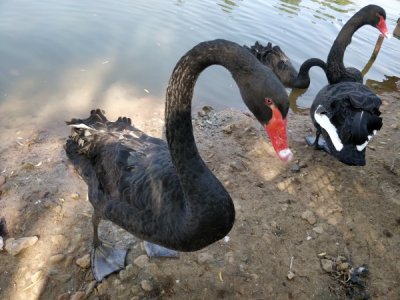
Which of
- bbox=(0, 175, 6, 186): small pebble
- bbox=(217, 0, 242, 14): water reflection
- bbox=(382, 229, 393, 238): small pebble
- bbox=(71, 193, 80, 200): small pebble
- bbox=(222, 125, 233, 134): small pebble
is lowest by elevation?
bbox=(0, 175, 6, 186): small pebble

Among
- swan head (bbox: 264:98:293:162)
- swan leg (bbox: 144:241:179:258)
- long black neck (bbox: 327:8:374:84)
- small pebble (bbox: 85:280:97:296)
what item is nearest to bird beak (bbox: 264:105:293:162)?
swan head (bbox: 264:98:293:162)

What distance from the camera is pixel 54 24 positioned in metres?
5.91

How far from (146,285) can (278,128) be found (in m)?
1.38

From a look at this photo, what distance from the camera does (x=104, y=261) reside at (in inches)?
88.7

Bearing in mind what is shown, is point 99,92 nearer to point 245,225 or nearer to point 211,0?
point 245,225

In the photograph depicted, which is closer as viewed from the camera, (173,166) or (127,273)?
(173,166)

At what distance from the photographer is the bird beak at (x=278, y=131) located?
1.56 meters

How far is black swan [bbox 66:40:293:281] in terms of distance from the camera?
5.20 feet

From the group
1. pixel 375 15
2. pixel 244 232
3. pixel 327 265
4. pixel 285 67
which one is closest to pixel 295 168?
pixel 244 232

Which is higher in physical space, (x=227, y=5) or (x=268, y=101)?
(x=268, y=101)

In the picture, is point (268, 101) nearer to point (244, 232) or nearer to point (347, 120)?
point (244, 232)

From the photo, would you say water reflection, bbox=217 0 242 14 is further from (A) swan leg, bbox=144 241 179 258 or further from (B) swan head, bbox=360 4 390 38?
(A) swan leg, bbox=144 241 179 258

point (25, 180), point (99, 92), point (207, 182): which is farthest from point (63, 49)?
point (207, 182)

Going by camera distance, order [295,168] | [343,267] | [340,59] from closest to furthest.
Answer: [343,267] < [295,168] < [340,59]
